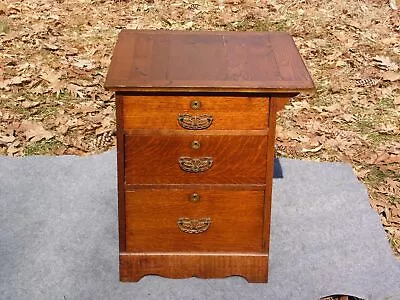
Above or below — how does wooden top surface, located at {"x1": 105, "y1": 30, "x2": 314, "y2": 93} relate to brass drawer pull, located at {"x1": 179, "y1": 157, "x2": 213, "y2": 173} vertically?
above

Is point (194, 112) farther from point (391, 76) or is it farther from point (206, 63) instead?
point (391, 76)

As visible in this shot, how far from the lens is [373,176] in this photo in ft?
14.6

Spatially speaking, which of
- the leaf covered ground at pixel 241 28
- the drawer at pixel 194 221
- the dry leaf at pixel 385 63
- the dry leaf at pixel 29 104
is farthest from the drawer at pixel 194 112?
the dry leaf at pixel 385 63

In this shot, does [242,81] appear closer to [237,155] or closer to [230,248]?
[237,155]

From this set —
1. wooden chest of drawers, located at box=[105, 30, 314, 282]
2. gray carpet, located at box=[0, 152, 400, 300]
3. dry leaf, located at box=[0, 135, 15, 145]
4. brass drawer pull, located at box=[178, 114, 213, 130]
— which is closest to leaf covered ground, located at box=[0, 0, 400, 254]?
dry leaf, located at box=[0, 135, 15, 145]

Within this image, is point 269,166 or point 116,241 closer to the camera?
point 269,166

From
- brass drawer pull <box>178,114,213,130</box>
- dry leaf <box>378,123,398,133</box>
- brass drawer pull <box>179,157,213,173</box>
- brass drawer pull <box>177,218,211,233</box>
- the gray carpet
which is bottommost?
dry leaf <box>378,123,398,133</box>

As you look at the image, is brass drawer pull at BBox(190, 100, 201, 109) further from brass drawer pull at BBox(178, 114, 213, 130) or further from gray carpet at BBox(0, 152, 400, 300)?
gray carpet at BBox(0, 152, 400, 300)

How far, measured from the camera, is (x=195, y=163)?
3.00 meters

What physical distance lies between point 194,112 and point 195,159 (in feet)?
0.72

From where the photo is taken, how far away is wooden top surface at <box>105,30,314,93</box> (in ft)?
9.29

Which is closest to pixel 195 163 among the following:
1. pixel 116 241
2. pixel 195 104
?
pixel 195 104

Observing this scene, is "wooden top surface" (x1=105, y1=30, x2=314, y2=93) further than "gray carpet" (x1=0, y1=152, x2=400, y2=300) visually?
No

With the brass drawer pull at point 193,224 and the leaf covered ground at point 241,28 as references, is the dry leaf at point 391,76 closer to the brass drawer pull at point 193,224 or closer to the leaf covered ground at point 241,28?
the leaf covered ground at point 241,28
